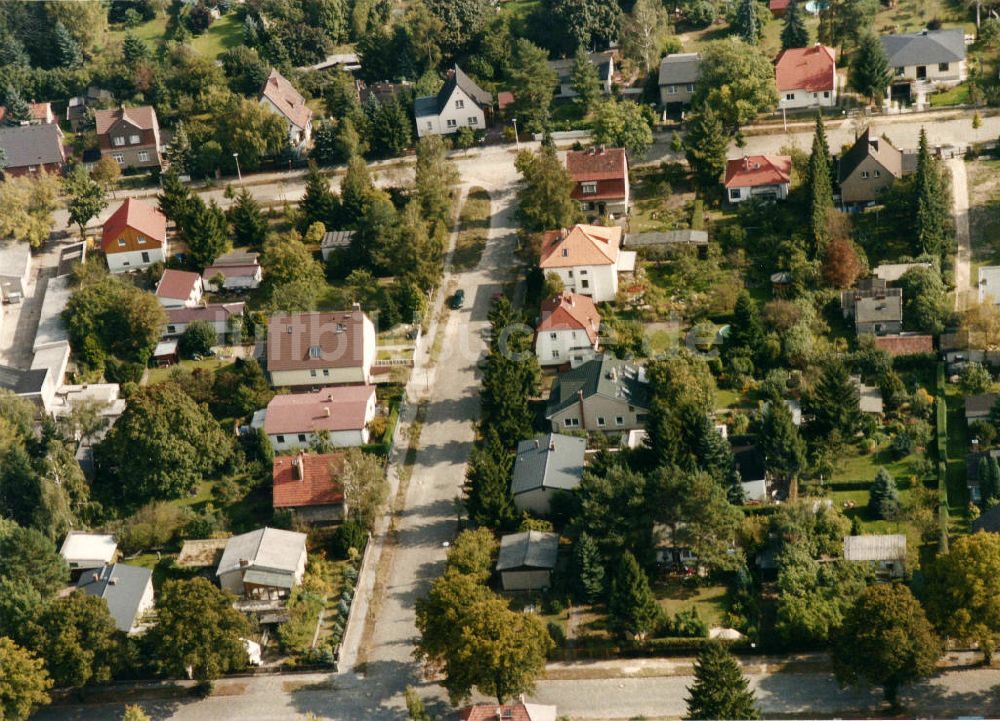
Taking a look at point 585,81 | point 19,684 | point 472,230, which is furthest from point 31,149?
point 19,684

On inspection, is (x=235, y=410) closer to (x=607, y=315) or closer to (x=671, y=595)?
(x=607, y=315)

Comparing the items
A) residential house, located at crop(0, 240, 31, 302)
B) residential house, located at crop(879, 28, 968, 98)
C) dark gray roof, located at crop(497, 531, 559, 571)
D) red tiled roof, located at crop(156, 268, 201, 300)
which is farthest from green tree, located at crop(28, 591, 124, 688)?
residential house, located at crop(879, 28, 968, 98)

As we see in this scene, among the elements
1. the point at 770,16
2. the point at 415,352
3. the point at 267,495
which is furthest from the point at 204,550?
the point at 770,16

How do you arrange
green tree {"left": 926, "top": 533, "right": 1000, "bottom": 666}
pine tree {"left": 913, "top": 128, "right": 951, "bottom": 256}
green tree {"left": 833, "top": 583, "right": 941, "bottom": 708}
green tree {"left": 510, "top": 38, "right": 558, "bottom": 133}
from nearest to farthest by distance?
green tree {"left": 833, "top": 583, "right": 941, "bottom": 708}, green tree {"left": 926, "top": 533, "right": 1000, "bottom": 666}, pine tree {"left": 913, "top": 128, "right": 951, "bottom": 256}, green tree {"left": 510, "top": 38, "right": 558, "bottom": 133}

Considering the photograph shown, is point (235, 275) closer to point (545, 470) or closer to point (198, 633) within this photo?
point (545, 470)

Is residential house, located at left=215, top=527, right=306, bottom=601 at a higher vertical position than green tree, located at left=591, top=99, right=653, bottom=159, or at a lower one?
lower

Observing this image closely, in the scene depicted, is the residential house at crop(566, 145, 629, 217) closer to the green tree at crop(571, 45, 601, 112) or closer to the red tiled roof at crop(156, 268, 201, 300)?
the green tree at crop(571, 45, 601, 112)

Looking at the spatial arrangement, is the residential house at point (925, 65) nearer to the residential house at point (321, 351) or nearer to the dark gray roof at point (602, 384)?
the dark gray roof at point (602, 384)
